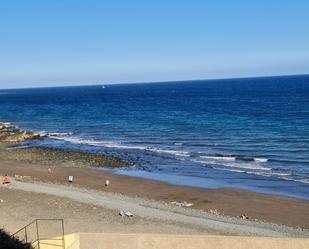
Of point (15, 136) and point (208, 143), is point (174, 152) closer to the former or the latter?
point (208, 143)

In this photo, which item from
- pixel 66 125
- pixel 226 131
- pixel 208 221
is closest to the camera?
pixel 208 221

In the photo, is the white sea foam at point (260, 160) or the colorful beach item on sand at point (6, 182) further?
the white sea foam at point (260, 160)

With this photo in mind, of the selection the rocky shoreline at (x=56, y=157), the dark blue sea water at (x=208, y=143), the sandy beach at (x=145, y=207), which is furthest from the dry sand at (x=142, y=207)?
the rocky shoreline at (x=56, y=157)

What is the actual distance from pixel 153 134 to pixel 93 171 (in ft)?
62.2

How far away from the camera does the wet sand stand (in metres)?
24.4

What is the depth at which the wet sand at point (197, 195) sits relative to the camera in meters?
24.4

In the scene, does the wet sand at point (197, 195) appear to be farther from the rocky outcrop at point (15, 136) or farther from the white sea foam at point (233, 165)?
the rocky outcrop at point (15, 136)

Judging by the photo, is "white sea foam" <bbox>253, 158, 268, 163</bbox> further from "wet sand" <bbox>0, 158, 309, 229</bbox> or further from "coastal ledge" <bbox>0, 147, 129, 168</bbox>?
"coastal ledge" <bbox>0, 147, 129, 168</bbox>

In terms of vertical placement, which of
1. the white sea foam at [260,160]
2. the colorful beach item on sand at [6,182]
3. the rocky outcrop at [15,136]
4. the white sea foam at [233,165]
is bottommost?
the rocky outcrop at [15,136]

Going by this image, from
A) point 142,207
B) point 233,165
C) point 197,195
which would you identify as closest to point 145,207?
point 142,207

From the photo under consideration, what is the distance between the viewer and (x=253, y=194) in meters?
28.4

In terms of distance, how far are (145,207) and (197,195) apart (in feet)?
15.4

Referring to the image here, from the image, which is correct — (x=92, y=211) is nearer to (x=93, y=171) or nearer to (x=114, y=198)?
(x=114, y=198)

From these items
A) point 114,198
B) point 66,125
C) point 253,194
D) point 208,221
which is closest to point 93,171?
point 114,198
